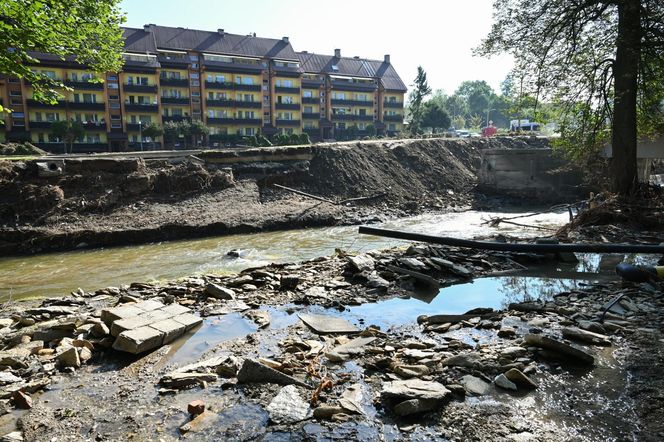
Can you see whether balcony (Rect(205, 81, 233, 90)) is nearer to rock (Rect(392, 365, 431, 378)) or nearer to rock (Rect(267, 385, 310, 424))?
rock (Rect(392, 365, 431, 378))

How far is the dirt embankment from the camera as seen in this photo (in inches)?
873

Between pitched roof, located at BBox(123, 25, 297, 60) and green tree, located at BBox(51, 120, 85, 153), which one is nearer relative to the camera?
green tree, located at BBox(51, 120, 85, 153)

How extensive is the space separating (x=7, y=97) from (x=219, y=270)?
52005 millimetres

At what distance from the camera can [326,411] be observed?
16.2ft

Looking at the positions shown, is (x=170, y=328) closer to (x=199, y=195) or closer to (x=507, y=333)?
(x=507, y=333)

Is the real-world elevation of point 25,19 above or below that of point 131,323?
above

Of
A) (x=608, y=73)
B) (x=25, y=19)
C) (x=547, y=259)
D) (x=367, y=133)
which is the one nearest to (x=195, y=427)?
(x=25, y=19)

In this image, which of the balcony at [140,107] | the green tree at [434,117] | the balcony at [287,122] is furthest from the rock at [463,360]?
the balcony at [287,122]

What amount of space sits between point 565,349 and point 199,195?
A: 2379 cm

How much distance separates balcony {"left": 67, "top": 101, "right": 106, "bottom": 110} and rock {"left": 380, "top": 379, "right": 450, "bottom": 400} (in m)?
61.3

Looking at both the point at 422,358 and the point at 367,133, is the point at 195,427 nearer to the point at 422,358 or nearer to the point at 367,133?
the point at 422,358

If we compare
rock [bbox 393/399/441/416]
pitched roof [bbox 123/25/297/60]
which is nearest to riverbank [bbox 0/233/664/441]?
rock [bbox 393/399/441/416]

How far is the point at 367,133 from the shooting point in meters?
74.5

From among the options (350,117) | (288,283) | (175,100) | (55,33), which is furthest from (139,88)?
(288,283)
